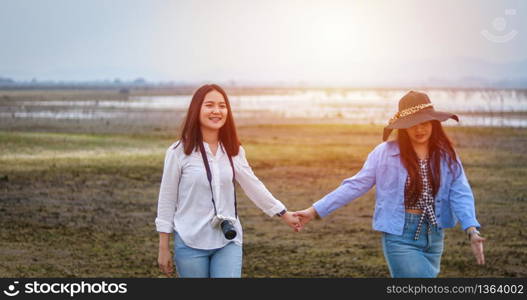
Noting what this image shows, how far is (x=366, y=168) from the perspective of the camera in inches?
190

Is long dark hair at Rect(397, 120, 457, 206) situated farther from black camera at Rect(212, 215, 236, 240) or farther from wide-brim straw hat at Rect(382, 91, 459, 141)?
black camera at Rect(212, 215, 236, 240)

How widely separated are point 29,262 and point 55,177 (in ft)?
23.4

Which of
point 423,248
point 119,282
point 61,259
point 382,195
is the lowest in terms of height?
point 61,259

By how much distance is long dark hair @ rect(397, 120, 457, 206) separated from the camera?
4.60m

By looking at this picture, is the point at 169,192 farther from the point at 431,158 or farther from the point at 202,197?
the point at 431,158

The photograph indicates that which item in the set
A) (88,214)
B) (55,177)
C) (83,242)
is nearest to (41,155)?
(55,177)

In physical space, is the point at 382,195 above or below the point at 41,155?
above

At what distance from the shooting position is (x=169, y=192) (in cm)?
451

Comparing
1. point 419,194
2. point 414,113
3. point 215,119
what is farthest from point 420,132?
point 215,119

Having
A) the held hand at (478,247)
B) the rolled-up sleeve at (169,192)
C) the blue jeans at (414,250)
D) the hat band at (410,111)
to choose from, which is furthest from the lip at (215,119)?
the held hand at (478,247)

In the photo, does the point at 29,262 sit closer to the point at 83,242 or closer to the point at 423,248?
the point at 83,242

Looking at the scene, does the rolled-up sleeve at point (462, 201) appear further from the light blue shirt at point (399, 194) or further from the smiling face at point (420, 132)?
the smiling face at point (420, 132)

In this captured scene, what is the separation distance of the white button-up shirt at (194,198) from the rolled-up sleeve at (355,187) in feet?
2.23

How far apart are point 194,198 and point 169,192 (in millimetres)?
150
